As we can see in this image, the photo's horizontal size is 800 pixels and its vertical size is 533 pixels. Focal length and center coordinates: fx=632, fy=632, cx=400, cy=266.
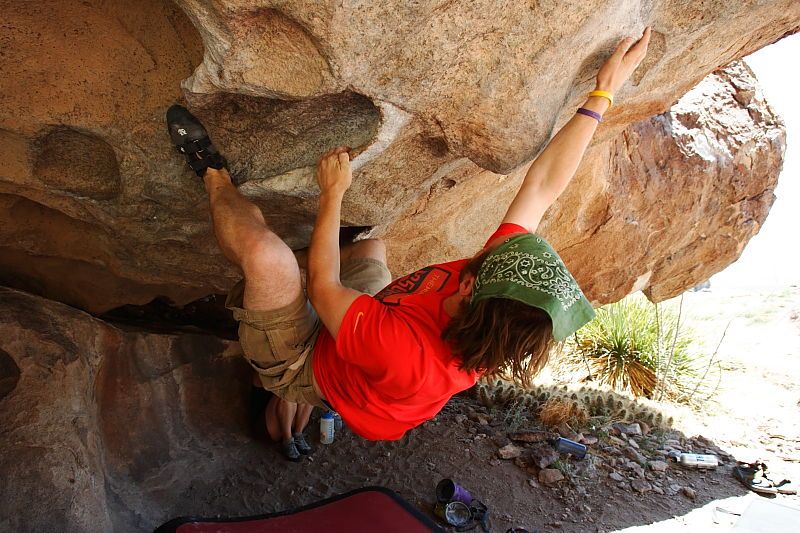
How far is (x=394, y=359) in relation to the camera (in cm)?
195

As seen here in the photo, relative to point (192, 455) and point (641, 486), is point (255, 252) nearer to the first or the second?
point (192, 455)

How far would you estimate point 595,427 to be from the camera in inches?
196

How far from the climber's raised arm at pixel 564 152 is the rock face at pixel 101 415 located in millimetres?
1947

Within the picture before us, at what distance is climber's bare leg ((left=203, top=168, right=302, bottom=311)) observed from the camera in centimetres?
217

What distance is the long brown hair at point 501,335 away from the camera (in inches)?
71.4

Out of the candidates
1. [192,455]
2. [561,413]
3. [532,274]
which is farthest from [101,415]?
[561,413]

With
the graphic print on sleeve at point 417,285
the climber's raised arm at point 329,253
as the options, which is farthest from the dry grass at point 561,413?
the climber's raised arm at point 329,253

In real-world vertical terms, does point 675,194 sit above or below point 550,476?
above

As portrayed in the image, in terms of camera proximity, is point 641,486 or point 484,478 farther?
point 641,486

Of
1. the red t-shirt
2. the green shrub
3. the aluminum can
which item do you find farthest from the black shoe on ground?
the green shrub

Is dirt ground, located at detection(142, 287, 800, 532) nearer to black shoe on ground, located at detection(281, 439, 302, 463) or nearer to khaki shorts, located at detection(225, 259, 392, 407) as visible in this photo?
black shoe on ground, located at detection(281, 439, 302, 463)

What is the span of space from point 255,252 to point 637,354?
626 cm

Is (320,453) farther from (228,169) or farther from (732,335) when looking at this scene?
(732,335)

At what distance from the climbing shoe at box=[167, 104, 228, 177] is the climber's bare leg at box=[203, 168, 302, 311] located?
106 millimetres
